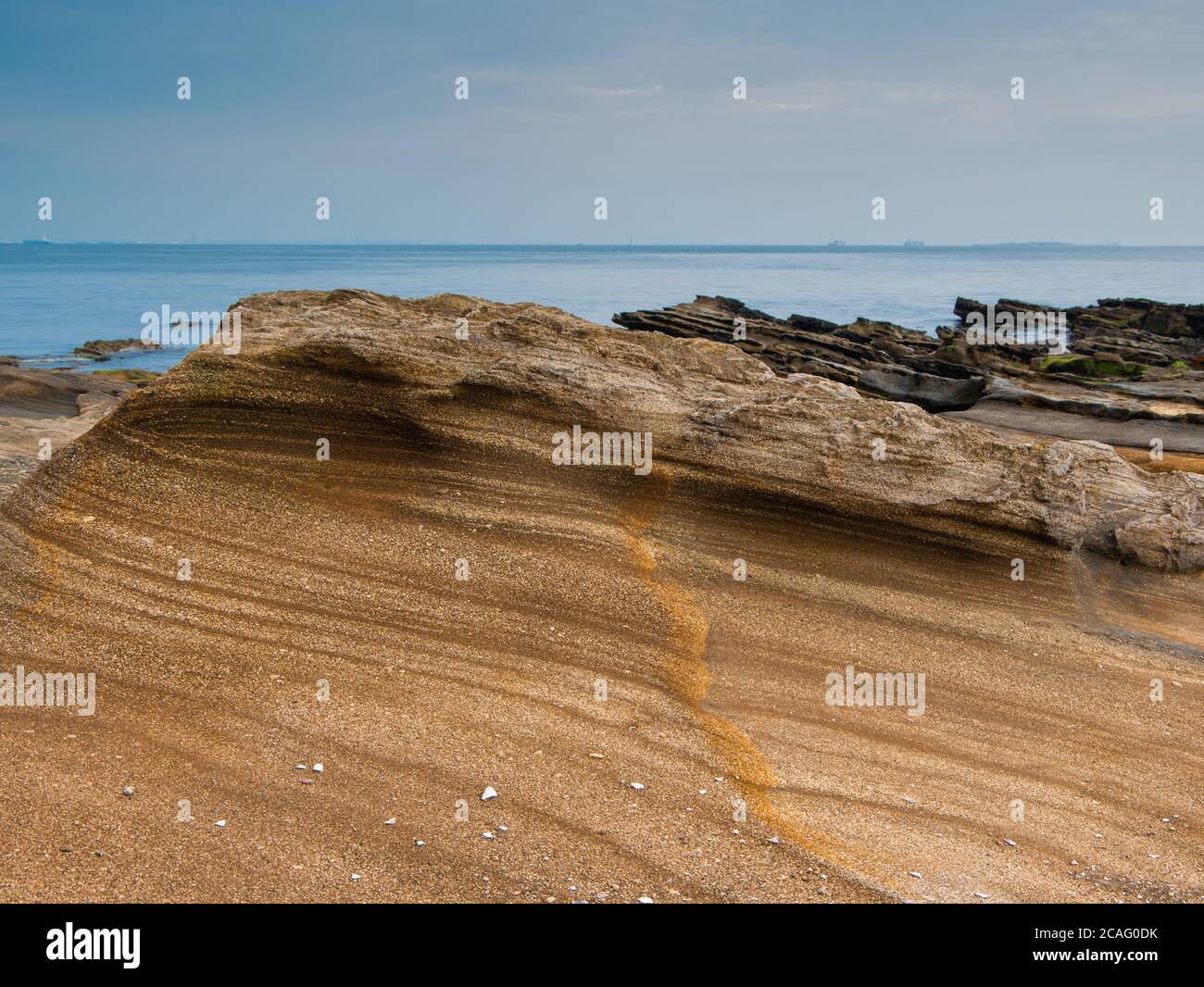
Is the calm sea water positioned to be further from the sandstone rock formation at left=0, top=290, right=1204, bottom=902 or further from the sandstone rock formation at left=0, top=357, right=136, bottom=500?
the sandstone rock formation at left=0, top=290, right=1204, bottom=902

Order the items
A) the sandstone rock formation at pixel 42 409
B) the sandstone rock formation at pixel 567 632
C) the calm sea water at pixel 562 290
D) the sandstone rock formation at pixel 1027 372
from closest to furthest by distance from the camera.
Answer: the sandstone rock formation at pixel 567 632, the sandstone rock formation at pixel 42 409, the sandstone rock formation at pixel 1027 372, the calm sea water at pixel 562 290

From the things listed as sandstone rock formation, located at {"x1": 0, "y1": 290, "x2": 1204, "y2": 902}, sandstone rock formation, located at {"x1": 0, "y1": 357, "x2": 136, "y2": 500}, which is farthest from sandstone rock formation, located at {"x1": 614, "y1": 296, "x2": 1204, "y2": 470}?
sandstone rock formation, located at {"x1": 0, "y1": 357, "x2": 136, "y2": 500}

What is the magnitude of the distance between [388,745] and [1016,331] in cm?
5495

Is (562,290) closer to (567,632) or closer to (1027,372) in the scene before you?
(1027,372)

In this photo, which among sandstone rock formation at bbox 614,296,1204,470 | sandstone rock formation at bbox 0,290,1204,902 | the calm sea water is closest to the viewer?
sandstone rock formation at bbox 0,290,1204,902

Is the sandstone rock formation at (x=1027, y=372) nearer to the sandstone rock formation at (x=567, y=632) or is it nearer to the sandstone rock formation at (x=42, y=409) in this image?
the sandstone rock formation at (x=567, y=632)

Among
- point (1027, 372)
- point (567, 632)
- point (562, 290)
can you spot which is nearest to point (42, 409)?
point (567, 632)

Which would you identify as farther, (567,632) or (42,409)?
(42,409)

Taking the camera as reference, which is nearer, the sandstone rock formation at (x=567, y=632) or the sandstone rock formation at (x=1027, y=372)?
the sandstone rock formation at (x=567, y=632)

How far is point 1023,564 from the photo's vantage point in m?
11.9

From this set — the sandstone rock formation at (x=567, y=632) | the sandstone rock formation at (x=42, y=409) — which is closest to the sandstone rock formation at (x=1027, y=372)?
the sandstone rock formation at (x=567, y=632)

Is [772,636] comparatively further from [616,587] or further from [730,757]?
[730,757]

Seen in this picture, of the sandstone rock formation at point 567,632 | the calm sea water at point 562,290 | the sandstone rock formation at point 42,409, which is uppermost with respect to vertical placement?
the calm sea water at point 562,290
